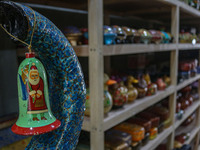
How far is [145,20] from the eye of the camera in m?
2.40

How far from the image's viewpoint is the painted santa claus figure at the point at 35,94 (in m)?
0.43

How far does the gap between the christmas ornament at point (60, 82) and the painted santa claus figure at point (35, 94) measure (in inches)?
2.8

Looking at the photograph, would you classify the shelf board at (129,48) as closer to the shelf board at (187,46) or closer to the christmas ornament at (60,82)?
the shelf board at (187,46)

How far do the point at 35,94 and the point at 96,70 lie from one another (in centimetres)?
50

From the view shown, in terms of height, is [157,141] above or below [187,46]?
below

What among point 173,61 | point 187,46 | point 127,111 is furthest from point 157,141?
point 187,46

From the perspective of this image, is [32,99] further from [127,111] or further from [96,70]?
[127,111]

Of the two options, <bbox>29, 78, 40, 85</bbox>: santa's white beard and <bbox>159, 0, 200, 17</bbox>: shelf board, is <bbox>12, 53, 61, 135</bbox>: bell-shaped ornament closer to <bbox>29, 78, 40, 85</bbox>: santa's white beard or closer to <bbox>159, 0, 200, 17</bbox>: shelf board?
<bbox>29, 78, 40, 85</bbox>: santa's white beard

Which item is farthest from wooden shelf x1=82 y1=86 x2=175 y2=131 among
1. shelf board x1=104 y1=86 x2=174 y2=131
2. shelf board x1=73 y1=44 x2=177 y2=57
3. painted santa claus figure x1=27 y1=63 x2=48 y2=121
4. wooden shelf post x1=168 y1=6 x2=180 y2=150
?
painted santa claus figure x1=27 y1=63 x2=48 y2=121

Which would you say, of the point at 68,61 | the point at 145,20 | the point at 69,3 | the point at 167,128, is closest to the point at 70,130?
the point at 68,61

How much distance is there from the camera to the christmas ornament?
0.47 m

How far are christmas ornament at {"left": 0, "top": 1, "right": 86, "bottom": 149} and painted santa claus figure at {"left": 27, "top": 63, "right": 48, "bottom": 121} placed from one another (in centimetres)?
7

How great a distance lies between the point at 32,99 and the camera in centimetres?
44

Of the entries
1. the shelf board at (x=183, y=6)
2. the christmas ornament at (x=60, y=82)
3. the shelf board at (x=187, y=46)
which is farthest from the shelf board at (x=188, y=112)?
the christmas ornament at (x=60, y=82)
